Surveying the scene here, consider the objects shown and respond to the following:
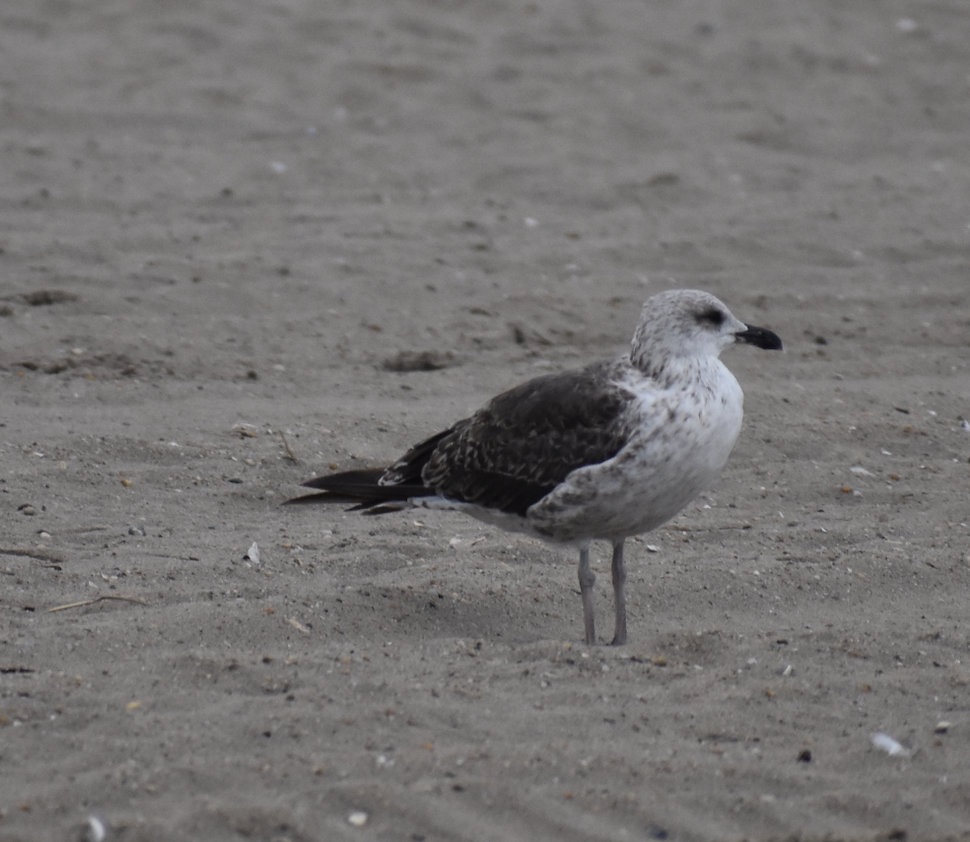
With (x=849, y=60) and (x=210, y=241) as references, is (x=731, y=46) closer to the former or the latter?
(x=849, y=60)

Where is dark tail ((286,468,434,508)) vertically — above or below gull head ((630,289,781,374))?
below

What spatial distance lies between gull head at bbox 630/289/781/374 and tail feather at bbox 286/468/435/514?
37.3 inches

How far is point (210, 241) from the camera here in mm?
8828

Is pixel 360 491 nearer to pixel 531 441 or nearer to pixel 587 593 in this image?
pixel 531 441

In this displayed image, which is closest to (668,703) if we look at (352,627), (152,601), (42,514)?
(352,627)

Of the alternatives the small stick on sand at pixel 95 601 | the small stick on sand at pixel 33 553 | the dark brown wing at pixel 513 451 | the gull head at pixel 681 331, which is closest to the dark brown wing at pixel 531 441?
the dark brown wing at pixel 513 451

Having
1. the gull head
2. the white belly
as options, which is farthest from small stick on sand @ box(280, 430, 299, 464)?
the gull head

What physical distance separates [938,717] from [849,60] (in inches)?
378

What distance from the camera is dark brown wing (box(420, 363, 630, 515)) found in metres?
4.76

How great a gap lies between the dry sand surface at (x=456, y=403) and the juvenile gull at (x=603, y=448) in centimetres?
30

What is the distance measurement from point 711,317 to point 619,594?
3.32 feet

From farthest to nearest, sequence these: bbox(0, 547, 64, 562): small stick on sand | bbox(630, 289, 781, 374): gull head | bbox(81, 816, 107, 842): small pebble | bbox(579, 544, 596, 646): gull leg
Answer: bbox(0, 547, 64, 562): small stick on sand
bbox(630, 289, 781, 374): gull head
bbox(579, 544, 596, 646): gull leg
bbox(81, 816, 107, 842): small pebble

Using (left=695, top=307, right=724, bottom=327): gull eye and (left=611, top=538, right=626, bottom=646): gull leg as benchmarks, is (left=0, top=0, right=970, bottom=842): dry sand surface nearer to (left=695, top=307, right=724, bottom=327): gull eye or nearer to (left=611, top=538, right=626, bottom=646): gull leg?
(left=611, top=538, right=626, bottom=646): gull leg

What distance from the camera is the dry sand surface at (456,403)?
3711 millimetres
